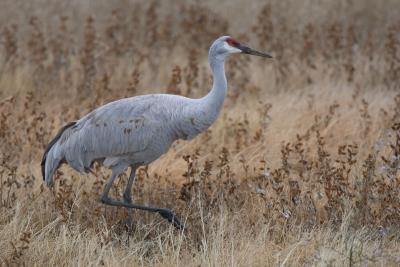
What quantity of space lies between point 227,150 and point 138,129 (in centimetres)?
96

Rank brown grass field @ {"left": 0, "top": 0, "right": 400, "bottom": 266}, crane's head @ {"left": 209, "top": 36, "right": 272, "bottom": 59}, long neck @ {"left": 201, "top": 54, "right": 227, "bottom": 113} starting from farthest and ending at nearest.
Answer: crane's head @ {"left": 209, "top": 36, "right": 272, "bottom": 59} → long neck @ {"left": 201, "top": 54, "right": 227, "bottom": 113} → brown grass field @ {"left": 0, "top": 0, "right": 400, "bottom": 266}

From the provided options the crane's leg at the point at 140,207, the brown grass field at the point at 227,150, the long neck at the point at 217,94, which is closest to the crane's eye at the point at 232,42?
the long neck at the point at 217,94

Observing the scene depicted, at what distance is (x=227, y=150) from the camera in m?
6.43

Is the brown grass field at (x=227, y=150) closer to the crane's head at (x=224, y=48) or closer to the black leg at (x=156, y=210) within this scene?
the black leg at (x=156, y=210)

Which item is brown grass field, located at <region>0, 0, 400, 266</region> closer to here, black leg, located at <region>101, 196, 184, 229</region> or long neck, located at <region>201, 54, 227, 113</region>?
black leg, located at <region>101, 196, 184, 229</region>

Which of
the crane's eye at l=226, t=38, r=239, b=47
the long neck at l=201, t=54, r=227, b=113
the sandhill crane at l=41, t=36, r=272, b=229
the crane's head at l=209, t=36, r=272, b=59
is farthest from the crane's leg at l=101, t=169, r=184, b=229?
the crane's eye at l=226, t=38, r=239, b=47

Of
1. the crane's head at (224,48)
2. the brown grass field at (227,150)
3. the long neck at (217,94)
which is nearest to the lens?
the brown grass field at (227,150)

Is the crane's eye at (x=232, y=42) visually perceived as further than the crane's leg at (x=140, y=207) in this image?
Yes

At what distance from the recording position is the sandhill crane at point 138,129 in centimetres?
561

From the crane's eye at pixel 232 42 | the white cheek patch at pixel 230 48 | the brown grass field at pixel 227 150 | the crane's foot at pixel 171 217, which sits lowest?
the crane's foot at pixel 171 217

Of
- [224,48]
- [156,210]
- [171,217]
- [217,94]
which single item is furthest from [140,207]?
[224,48]

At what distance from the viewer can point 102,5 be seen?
1341 cm

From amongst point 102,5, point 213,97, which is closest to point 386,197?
point 213,97

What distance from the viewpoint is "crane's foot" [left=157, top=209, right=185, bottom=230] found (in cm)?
559
